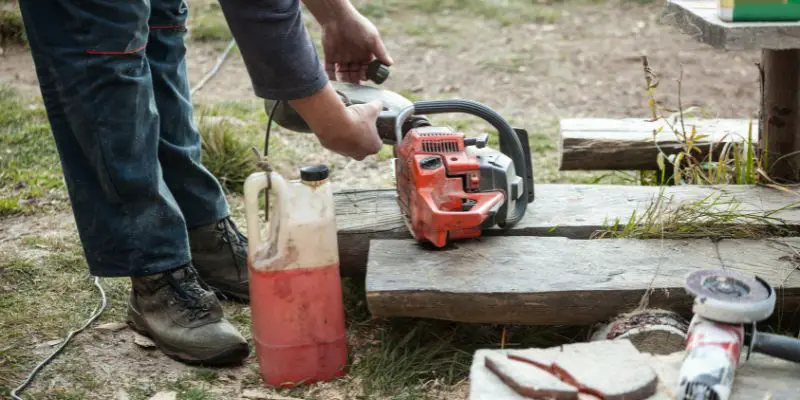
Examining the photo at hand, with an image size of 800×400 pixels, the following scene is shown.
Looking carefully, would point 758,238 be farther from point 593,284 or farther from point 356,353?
point 356,353

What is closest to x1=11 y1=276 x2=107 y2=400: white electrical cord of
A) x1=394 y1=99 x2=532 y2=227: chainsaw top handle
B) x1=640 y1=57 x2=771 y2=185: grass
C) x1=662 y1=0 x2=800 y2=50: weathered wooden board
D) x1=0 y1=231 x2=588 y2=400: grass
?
x1=0 y1=231 x2=588 y2=400: grass

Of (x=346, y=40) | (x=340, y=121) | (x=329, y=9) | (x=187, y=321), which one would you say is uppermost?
(x=329, y=9)

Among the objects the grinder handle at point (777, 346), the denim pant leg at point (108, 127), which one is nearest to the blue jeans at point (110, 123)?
the denim pant leg at point (108, 127)

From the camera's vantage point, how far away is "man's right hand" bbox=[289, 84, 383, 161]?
222cm

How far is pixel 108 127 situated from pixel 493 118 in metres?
1.07

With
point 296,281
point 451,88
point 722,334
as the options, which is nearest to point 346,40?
point 296,281

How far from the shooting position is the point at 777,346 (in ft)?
6.63

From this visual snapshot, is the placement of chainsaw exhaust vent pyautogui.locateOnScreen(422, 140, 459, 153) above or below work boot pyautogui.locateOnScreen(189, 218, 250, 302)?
above

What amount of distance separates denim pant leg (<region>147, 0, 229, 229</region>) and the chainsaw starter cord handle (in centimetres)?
71

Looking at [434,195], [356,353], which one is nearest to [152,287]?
[356,353]

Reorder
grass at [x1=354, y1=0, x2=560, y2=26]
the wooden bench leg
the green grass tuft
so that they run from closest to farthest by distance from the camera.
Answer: the wooden bench leg
the green grass tuft
grass at [x1=354, y1=0, x2=560, y2=26]

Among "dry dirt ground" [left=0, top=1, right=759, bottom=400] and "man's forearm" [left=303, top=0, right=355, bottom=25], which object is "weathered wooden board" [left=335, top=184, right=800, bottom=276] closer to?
"dry dirt ground" [left=0, top=1, right=759, bottom=400]

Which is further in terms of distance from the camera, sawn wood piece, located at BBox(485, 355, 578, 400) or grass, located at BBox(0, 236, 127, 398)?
grass, located at BBox(0, 236, 127, 398)

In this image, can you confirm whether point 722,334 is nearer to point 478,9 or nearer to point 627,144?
point 627,144
